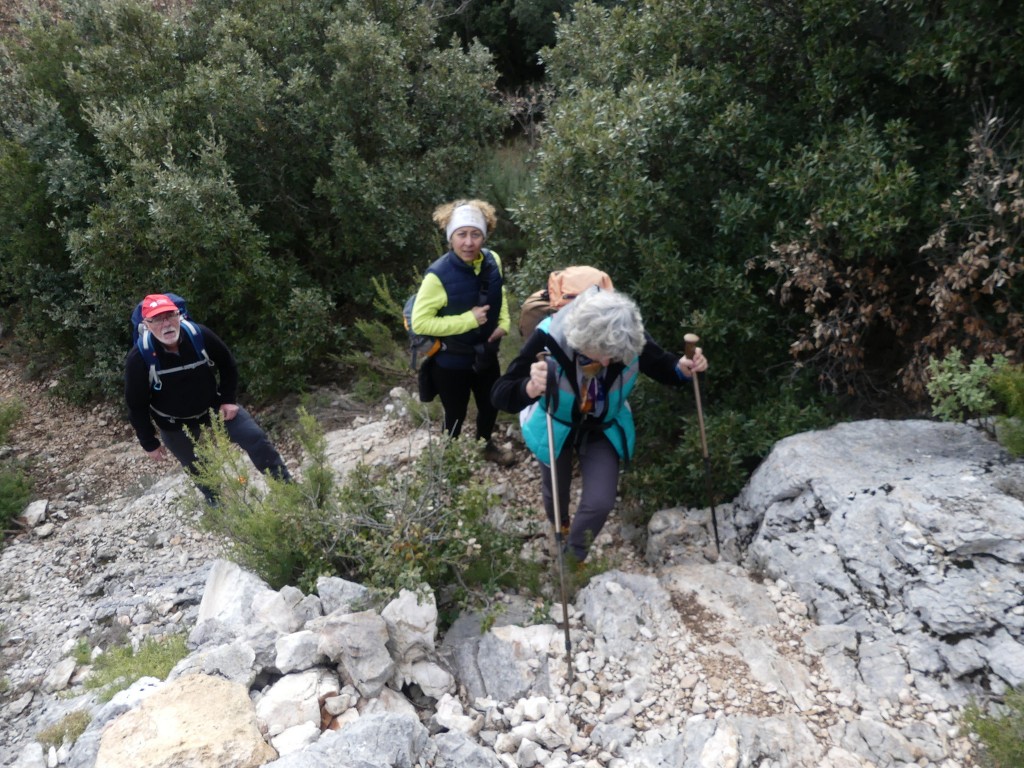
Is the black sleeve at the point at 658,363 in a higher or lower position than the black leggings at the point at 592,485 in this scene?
higher

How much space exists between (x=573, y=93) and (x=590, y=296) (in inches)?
131

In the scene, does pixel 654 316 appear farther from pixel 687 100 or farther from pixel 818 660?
pixel 818 660

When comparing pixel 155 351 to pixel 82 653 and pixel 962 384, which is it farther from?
pixel 962 384

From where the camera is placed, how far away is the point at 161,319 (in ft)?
15.1

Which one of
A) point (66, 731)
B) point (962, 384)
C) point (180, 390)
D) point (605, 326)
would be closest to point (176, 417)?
point (180, 390)

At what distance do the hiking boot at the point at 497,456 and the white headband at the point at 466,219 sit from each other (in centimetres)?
192

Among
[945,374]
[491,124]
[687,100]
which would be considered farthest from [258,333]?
[945,374]

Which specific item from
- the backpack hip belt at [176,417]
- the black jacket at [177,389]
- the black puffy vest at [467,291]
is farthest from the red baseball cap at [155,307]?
the black puffy vest at [467,291]

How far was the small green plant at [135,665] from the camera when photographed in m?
3.57

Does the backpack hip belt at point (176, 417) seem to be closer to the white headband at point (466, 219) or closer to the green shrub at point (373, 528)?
the green shrub at point (373, 528)

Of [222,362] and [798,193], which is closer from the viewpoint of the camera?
[798,193]

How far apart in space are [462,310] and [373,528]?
160cm

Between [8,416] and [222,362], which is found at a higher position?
[222,362]

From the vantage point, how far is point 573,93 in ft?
20.8
